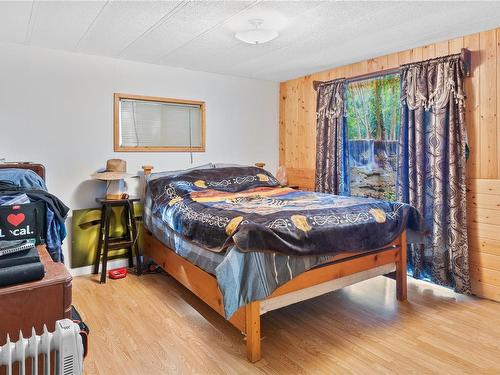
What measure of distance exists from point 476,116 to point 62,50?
12.0ft

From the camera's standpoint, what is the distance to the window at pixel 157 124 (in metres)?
3.71

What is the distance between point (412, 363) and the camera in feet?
6.57

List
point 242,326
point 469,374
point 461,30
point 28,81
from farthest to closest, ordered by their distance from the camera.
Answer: point 28,81 → point 461,30 → point 242,326 → point 469,374

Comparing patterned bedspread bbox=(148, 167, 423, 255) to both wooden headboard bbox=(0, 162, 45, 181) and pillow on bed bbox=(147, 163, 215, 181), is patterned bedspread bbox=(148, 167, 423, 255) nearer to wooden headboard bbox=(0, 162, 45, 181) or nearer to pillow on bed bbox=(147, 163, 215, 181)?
pillow on bed bbox=(147, 163, 215, 181)

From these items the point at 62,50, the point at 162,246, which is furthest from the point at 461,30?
the point at 62,50

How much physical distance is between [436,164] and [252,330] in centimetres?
214

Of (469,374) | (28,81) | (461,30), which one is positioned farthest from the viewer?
(28,81)

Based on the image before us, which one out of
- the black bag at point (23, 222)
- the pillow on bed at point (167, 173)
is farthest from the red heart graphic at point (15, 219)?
the pillow on bed at point (167, 173)

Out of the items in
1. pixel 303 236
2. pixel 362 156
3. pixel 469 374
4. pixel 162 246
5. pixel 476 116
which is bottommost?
pixel 469 374

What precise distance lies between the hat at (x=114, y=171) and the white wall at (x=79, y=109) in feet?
0.58

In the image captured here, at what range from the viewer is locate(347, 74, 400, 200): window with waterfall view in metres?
3.55

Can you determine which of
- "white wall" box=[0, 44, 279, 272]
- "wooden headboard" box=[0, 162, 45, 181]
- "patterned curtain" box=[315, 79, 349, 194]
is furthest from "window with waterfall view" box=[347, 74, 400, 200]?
"wooden headboard" box=[0, 162, 45, 181]

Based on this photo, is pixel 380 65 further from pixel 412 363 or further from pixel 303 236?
pixel 412 363

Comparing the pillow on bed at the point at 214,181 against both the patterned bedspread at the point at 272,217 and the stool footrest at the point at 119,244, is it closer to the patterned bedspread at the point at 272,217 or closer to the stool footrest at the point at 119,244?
the patterned bedspread at the point at 272,217
